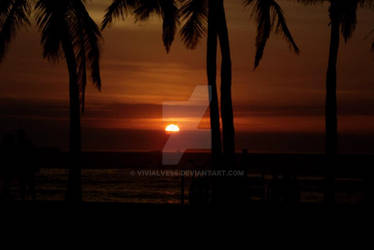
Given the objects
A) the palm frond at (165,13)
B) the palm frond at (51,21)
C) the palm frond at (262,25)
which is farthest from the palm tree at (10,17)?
the palm frond at (262,25)

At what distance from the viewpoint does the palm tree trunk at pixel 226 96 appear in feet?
53.5

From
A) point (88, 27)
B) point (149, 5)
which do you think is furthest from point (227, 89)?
point (88, 27)

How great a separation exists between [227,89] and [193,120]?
15.4 ft

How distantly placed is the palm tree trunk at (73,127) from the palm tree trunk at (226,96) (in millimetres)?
4407

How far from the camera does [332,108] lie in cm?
1627

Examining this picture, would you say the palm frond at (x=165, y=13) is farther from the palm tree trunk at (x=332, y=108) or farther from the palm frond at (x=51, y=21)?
the palm tree trunk at (x=332, y=108)

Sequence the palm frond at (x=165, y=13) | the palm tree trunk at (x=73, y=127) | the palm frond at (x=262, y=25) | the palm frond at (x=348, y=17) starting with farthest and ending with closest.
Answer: the palm tree trunk at (x=73, y=127)
the palm frond at (x=165, y=13)
the palm frond at (x=348, y=17)
the palm frond at (x=262, y=25)

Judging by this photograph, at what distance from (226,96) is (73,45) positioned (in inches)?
193

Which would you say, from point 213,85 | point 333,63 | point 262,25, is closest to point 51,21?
point 213,85

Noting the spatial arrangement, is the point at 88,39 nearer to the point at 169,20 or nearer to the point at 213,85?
the point at 169,20

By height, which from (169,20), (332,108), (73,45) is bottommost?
(332,108)

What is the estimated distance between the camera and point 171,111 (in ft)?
70.9

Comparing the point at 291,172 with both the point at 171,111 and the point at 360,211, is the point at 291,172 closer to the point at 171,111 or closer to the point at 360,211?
the point at 360,211

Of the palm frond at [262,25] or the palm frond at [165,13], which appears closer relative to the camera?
the palm frond at [262,25]
